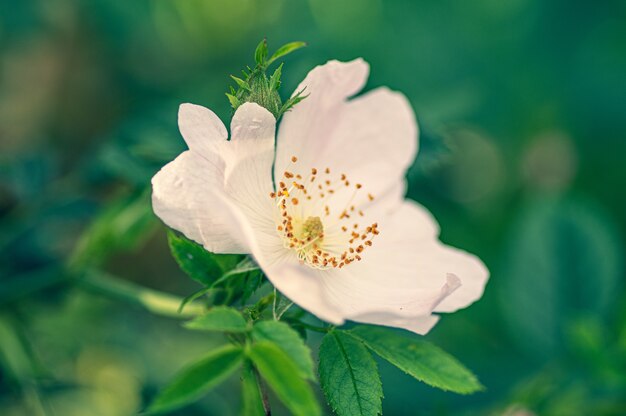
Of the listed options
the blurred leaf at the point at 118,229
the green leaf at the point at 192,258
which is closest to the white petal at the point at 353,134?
the green leaf at the point at 192,258

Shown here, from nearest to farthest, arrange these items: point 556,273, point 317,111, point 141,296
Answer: point 317,111 → point 141,296 → point 556,273

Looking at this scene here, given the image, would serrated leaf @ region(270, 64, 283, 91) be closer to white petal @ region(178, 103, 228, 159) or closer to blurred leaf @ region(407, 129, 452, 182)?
white petal @ region(178, 103, 228, 159)

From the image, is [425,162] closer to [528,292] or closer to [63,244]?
[528,292]

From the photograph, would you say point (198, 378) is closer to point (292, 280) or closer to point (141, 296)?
point (292, 280)

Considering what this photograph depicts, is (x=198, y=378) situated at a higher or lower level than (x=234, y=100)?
lower

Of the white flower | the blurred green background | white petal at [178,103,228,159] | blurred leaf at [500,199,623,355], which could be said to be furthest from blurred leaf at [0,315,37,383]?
blurred leaf at [500,199,623,355]

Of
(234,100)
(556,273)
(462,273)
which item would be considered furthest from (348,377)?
(556,273)
